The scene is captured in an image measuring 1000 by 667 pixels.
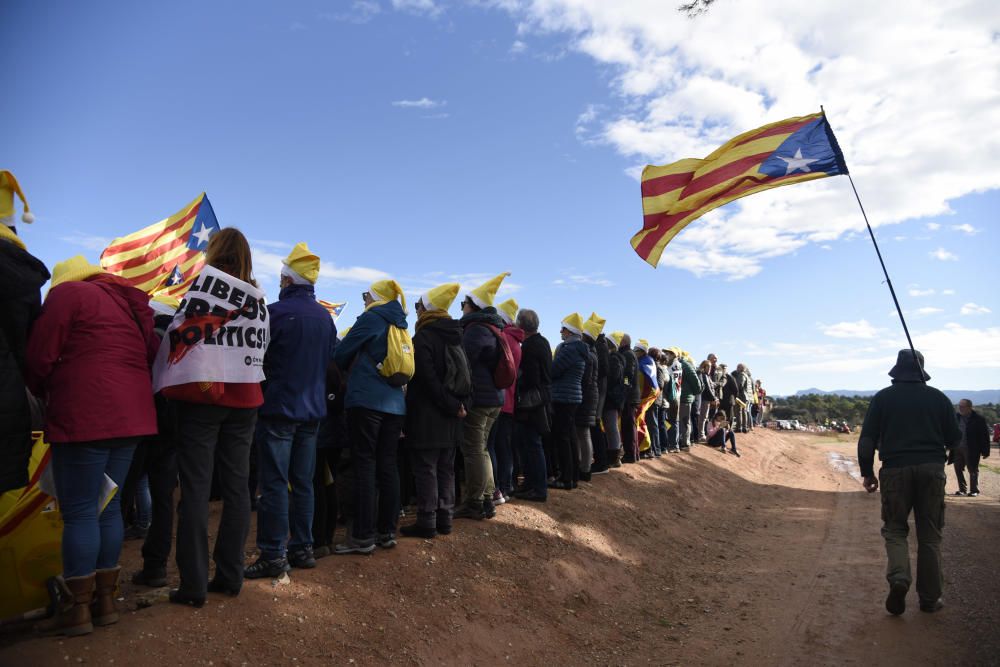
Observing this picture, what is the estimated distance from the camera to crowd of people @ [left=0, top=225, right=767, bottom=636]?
12.8ft

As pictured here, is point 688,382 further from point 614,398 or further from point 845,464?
point 845,464

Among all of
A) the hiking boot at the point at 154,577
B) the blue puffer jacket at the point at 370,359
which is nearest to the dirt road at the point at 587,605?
the hiking boot at the point at 154,577

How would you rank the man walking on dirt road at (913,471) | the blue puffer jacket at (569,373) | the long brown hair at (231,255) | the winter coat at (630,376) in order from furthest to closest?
1. the winter coat at (630,376)
2. the blue puffer jacket at (569,373)
3. the man walking on dirt road at (913,471)
4. the long brown hair at (231,255)

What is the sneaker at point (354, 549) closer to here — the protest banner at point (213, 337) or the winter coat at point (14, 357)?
the protest banner at point (213, 337)

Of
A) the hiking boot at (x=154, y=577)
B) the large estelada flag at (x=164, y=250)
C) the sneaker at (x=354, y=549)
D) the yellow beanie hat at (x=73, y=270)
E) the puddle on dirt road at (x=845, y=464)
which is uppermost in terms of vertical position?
the large estelada flag at (x=164, y=250)

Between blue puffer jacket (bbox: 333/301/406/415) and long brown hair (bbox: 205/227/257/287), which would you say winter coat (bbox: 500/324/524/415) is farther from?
long brown hair (bbox: 205/227/257/287)

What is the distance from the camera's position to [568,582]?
283 inches

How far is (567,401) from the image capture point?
9.57 m

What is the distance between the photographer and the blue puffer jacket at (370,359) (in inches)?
232

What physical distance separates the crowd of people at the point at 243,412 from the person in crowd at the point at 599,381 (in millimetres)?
2350

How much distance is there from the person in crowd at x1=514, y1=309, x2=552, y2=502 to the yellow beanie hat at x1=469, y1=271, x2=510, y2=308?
4.34 ft

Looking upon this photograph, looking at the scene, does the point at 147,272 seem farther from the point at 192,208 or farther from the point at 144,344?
the point at 144,344

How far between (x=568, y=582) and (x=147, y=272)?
7.86 meters

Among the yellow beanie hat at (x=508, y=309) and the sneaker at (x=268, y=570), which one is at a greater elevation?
the yellow beanie hat at (x=508, y=309)
